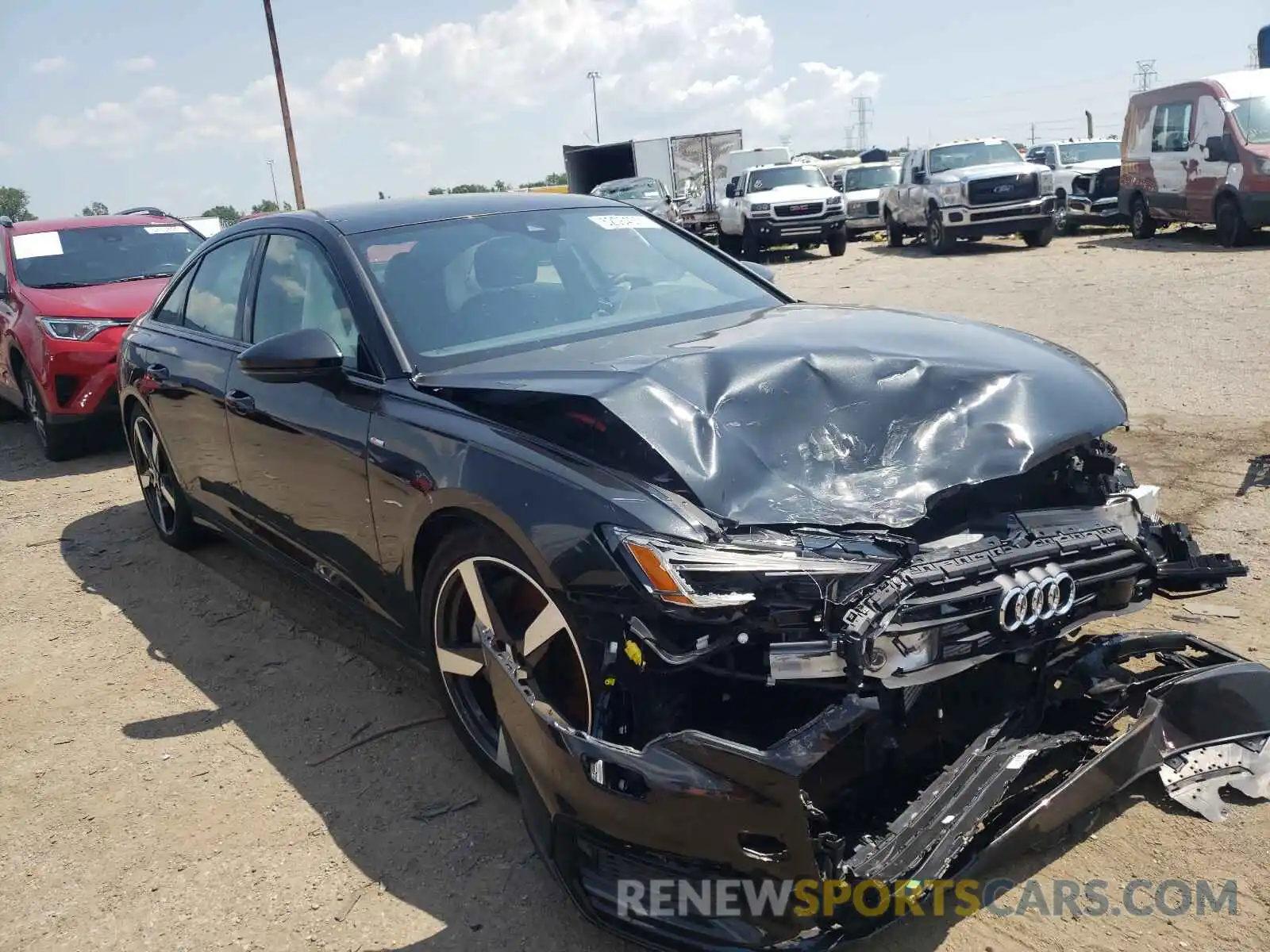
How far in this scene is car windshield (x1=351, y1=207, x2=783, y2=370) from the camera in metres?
3.53

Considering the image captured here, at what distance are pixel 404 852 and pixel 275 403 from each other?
1.76m

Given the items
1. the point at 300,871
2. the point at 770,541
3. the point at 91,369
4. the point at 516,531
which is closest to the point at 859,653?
the point at 770,541

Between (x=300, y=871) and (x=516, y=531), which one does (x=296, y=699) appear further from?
(x=516, y=531)

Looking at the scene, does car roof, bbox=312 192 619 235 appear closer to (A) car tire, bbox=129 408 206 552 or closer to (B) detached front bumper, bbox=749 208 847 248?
(A) car tire, bbox=129 408 206 552

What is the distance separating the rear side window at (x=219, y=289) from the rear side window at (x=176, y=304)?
59 millimetres

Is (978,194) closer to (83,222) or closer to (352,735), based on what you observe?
(83,222)

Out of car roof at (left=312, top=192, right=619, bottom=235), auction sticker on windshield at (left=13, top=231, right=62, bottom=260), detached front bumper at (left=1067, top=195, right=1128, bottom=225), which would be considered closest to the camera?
car roof at (left=312, top=192, right=619, bottom=235)

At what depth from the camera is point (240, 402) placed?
4215 millimetres

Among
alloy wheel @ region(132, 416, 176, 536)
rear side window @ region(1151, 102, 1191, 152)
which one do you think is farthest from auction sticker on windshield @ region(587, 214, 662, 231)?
rear side window @ region(1151, 102, 1191, 152)

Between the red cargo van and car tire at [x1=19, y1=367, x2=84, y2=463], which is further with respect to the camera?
the red cargo van

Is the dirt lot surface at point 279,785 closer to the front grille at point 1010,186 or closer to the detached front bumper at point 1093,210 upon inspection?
the front grille at point 1010,186

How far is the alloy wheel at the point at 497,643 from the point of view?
2619mm

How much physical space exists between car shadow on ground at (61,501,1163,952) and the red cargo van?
14.2m

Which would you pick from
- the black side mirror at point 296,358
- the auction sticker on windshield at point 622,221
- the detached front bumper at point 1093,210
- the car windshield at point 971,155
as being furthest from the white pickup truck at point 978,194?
the black side mirror at point 296,358
